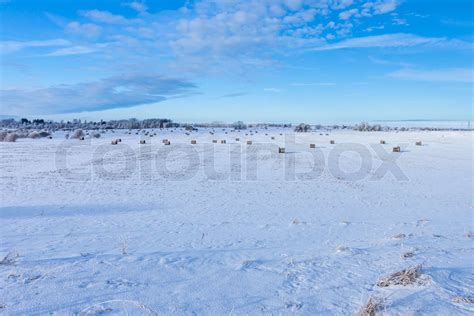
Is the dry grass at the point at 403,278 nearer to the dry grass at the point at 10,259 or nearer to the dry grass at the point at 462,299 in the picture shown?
the dry grass at the point at 462,299

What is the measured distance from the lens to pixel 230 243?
23.7 feet

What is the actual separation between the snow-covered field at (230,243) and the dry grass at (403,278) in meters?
0.09

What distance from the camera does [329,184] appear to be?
594 inches

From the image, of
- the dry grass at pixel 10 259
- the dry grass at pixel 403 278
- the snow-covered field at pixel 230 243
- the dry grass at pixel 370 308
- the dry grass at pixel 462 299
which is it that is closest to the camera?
the dry grass at pixel 370 308

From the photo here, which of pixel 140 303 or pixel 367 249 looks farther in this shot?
pixel 367 249

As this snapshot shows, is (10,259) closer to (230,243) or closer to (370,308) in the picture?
(230,243)

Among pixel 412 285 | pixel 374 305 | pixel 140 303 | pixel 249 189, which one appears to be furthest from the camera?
pixel 249 189

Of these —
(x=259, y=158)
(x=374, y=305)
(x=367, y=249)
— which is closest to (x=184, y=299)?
(x=374, y=305)

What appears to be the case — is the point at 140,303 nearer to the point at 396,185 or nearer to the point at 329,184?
the point at 329,184

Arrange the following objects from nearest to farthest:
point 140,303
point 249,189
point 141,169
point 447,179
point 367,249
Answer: point 140,303 → point 367,249 → point 249,189 → point 447,179 → point 141,169

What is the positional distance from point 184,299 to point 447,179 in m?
15.5

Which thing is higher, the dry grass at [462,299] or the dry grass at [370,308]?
the dry grass at [370,308]

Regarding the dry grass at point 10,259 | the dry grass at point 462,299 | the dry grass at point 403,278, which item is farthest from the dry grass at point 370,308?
the dry grass at point 10,259

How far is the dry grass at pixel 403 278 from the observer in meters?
4.84
